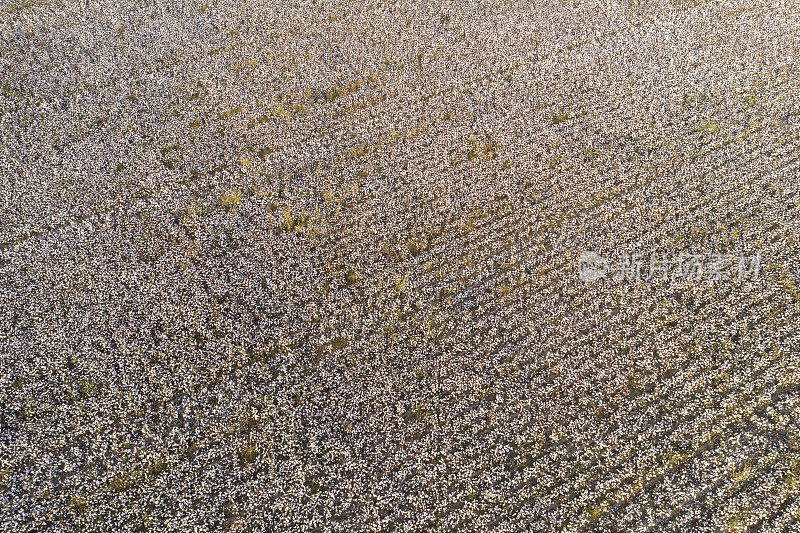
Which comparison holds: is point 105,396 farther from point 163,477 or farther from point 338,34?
point 338,34

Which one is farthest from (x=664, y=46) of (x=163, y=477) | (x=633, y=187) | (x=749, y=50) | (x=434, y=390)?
(x=163, y=477)

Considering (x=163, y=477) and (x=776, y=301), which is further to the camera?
(x=776, y=301)

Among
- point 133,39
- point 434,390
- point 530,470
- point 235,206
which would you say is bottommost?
point 530,470

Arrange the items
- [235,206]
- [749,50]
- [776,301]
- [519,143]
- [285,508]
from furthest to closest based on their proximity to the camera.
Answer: [749,50] → [519,143] → [235,206] → [776,301] → [285,508]

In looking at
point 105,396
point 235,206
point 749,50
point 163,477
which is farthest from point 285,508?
point 749,50

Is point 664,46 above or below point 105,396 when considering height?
above

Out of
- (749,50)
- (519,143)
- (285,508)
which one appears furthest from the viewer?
(749,50)
